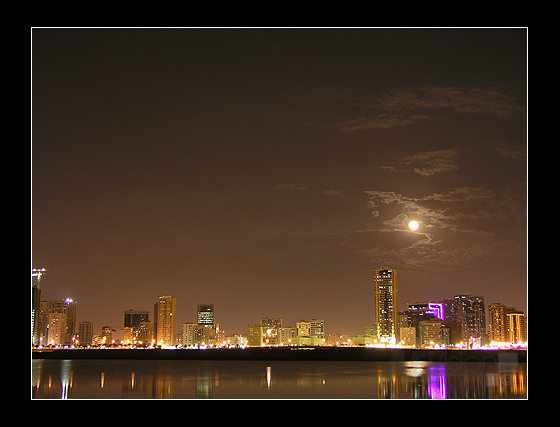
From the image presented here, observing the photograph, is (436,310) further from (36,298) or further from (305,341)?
(36,298)

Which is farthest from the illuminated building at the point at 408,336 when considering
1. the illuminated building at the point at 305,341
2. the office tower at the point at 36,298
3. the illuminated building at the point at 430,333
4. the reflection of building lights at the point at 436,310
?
the office tower at the point at 36,298

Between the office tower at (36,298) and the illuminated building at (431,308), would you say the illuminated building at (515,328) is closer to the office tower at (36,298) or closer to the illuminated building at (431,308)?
the illuminated building at (431,308)

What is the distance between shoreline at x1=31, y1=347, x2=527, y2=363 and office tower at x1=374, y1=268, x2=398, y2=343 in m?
6.21

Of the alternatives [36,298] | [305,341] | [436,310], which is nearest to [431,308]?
[436,310]

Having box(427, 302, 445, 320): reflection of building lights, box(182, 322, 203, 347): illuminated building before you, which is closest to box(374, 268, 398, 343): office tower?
box(427, 302, 445, 320): reflection of building lights

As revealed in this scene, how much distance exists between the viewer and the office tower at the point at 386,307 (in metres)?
42.0

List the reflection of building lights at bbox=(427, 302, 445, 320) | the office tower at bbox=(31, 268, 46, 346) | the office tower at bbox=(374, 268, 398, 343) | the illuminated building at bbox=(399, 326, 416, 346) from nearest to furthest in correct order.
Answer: the office tower at bbox=(31, 268, 46, 346)
the reflection of building lights at bbox=(427, 302, 445, 320)
the illuminated building at bbox=(399, 326, 416, 346)
the office tower at bbox=(374, 268, 398, 343)

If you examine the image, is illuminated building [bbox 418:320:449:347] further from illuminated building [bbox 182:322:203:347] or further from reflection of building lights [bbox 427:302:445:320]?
illuminated building [bbox 182:322:203:347]

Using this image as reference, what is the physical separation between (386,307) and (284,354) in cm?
941

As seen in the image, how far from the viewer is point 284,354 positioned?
3841 centimetres

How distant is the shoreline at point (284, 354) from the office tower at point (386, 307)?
621 centimetres

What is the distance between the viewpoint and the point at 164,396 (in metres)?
11.8

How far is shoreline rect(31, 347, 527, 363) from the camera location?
32188mm
